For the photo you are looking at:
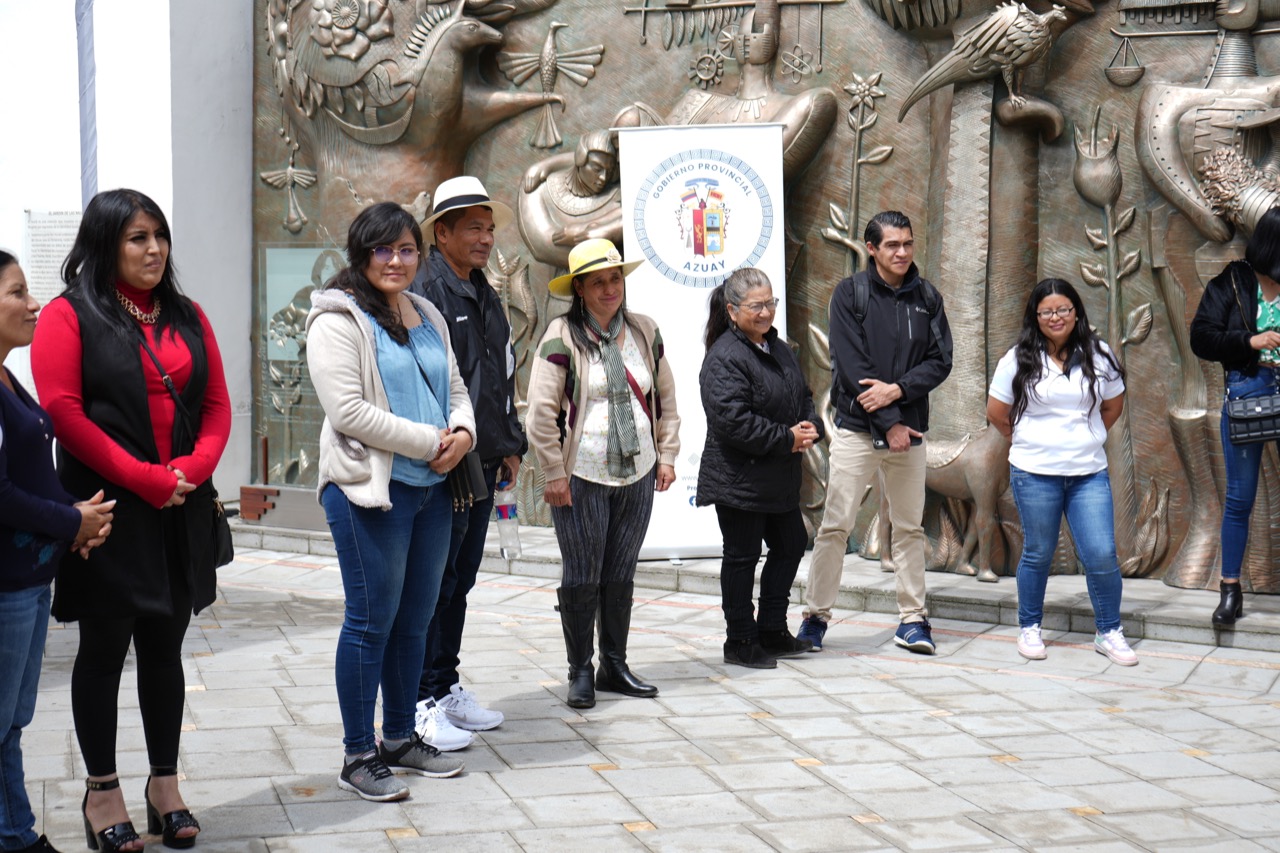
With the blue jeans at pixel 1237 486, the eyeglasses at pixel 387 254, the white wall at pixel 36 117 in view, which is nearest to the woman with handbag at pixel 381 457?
the eyeglasses at pixel 387 254

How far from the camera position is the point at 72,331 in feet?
12.4

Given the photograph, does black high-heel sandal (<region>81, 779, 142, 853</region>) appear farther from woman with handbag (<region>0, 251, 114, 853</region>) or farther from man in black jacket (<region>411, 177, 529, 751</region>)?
man in black jacket (<region>411, 177, 529, 751</region>)

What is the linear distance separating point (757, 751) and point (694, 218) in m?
3.79

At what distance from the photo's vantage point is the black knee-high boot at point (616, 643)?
5.63m

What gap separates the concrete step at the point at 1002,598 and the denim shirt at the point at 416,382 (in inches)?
137

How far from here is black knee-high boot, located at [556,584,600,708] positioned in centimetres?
551

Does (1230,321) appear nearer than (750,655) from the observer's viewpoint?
No

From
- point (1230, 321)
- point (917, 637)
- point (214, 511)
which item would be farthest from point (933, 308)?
point (214, 511)

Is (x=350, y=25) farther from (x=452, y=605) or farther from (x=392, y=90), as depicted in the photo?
(x=452, y=605)

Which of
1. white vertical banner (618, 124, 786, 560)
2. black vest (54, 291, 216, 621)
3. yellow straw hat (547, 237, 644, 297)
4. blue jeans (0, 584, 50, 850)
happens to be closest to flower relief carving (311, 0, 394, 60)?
white vertical banner (618, 124, 786, 560)

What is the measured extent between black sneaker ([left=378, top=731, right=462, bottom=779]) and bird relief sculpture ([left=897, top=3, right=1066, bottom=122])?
4.71 metres

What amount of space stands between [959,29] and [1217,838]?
486 centimetres

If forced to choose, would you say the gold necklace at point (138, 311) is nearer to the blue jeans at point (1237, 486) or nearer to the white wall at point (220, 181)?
the blue jeans at point (1237, 486)

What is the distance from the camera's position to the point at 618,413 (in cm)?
543
